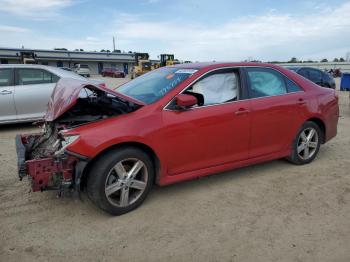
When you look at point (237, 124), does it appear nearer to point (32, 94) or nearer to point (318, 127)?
point (318, 127)

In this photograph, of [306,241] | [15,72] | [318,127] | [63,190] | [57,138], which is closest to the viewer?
[306,241]

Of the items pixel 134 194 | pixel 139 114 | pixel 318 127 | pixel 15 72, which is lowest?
pixel 134 194

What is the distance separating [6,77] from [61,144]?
5141mm

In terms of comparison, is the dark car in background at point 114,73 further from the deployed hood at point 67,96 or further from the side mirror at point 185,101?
the side mirror at point 185,101

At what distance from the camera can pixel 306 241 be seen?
304 cm

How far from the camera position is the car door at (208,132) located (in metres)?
3.74

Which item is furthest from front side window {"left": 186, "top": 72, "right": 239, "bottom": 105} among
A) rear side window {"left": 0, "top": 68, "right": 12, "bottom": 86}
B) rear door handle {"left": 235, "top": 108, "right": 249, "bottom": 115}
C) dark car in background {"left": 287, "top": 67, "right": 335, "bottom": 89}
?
dark car in background {"left": 287, "top": 67, "right": 335, "bottom": 89}

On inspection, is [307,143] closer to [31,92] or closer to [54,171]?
[54,171]

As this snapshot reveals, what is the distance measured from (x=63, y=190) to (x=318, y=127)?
3895 millimetres

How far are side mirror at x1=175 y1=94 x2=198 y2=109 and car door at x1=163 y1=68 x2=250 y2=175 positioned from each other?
0.30ft

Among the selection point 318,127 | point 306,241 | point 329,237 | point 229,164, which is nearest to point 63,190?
point 229,164

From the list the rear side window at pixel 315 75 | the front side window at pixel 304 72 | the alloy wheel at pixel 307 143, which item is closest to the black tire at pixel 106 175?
the alloy wheel at pixel 307 143

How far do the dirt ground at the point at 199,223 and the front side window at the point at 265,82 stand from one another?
1169 mm

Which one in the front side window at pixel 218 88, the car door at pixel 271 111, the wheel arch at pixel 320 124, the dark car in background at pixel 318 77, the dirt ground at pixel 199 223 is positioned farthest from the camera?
the dark car in background at pixel 318 77
